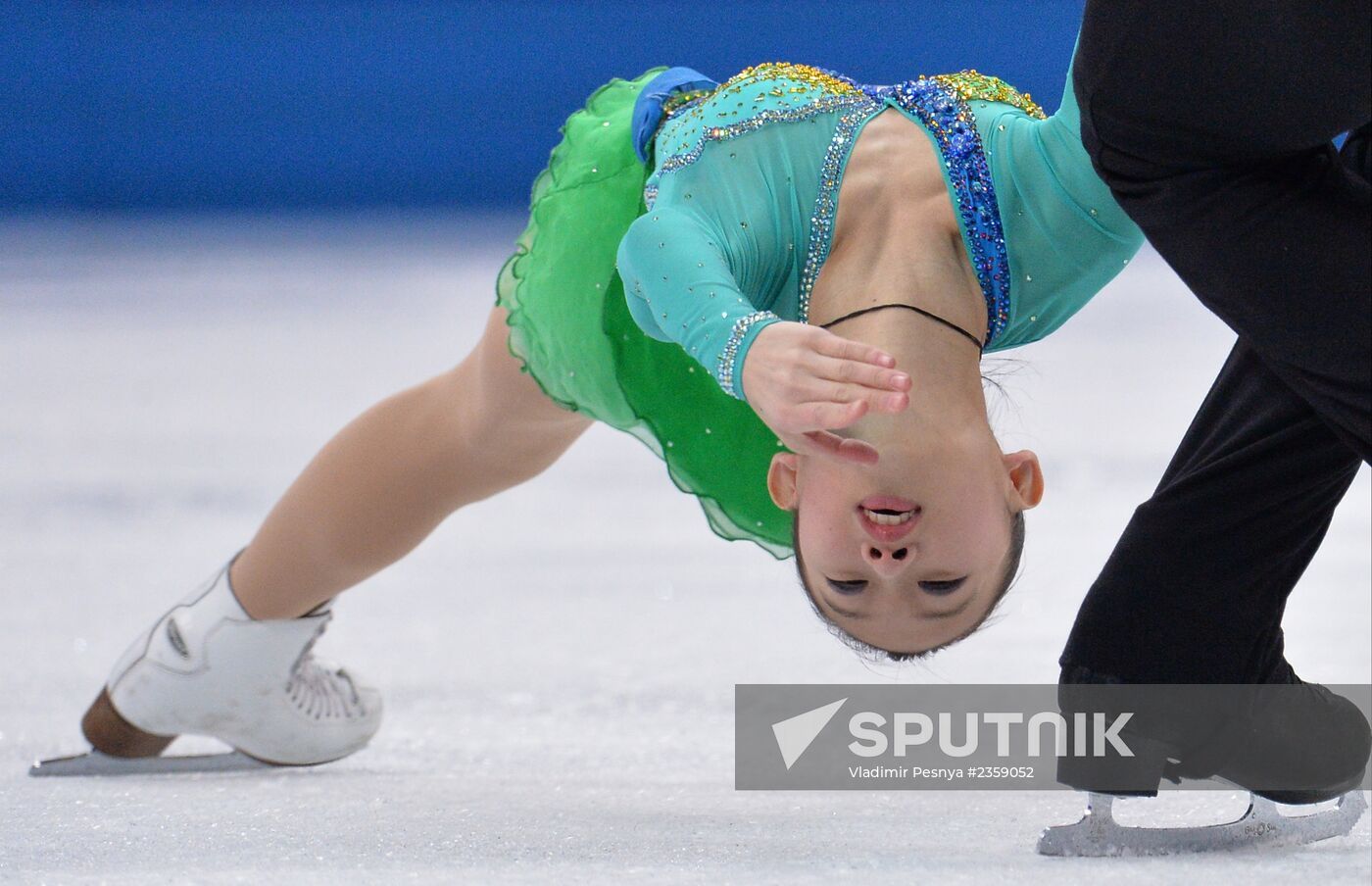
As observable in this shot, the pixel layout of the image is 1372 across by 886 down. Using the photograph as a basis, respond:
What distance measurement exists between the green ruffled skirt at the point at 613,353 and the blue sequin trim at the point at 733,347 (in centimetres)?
45

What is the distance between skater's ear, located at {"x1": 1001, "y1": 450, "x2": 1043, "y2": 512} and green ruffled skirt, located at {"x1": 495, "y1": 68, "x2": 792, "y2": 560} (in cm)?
35

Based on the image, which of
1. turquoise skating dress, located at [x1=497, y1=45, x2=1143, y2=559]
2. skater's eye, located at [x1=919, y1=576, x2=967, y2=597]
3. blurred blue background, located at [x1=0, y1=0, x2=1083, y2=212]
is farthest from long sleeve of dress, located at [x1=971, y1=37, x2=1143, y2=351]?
blurred blue background, located at [x1=0, y1=0, x2=1083, y2=212]

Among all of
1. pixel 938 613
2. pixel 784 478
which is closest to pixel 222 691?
pixel 784 478

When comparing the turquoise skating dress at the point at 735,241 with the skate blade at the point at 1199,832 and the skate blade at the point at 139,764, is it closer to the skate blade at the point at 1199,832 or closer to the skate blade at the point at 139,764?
the skate blade at the point at 1199,832

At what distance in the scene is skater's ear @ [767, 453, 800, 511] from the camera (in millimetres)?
1397

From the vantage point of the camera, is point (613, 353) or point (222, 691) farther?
point (222, 691)

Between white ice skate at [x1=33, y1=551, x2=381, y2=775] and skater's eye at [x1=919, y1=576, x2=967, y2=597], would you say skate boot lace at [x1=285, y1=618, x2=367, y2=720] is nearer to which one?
white ice skate at [x1=33, y1=551, x2=381, y2=775]

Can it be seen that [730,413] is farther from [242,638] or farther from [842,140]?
[242,638]

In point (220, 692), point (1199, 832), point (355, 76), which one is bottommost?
point (1199, 832)

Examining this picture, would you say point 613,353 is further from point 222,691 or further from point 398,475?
point 222,691

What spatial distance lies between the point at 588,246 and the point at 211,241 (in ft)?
16.0

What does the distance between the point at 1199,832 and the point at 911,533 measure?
371mm

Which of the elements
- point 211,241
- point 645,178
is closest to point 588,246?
point 645,178

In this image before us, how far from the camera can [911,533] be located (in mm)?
1275
